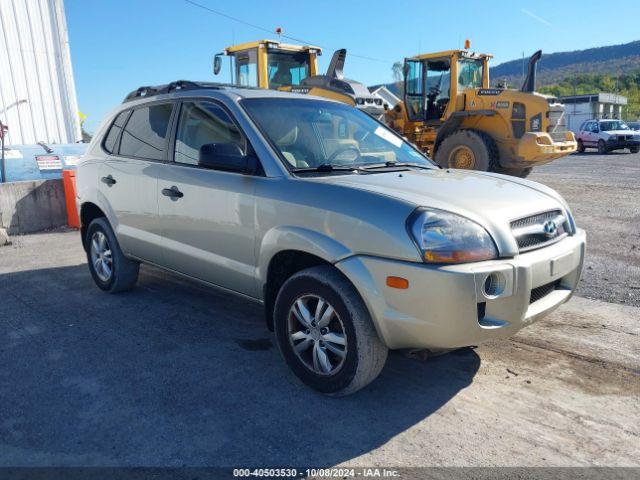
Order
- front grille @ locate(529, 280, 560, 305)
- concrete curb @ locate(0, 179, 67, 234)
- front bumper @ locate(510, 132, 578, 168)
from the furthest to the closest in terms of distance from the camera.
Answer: front bumper @ locate(510, 132, 578, 168) → concrete curb @ locate(0, 179, 67, 234) → front grille @ locate(529, 280, 560, 305)

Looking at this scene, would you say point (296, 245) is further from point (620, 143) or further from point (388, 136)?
point (620, 143)

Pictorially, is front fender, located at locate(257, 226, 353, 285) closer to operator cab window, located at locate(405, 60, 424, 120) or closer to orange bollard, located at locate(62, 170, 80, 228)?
orange bollard, located at locate(62, 170, 80, 228)

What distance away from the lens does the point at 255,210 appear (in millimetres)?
3555

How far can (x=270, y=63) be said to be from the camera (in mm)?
12203

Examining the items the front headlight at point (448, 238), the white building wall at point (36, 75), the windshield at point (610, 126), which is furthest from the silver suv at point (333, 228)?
the windshield at point (610, 126)

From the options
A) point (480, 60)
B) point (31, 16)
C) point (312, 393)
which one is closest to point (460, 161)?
point (480, 60)

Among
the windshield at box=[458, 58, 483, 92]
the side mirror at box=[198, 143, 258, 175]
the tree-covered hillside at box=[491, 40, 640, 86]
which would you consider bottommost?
the side mirror at box=[198, 143, 258, 175]

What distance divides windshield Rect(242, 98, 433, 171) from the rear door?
105 cm

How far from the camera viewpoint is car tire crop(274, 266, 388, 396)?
3041 mm

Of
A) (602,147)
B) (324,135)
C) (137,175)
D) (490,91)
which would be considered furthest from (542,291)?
(602,147)

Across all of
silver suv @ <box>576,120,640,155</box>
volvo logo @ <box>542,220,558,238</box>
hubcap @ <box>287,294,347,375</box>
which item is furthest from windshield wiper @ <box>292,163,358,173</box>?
silver suv @ <box>576,120,640,155</box>

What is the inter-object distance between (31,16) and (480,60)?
11.1 metres

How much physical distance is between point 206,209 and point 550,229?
2302 millimetres

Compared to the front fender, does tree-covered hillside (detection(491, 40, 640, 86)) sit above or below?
above
